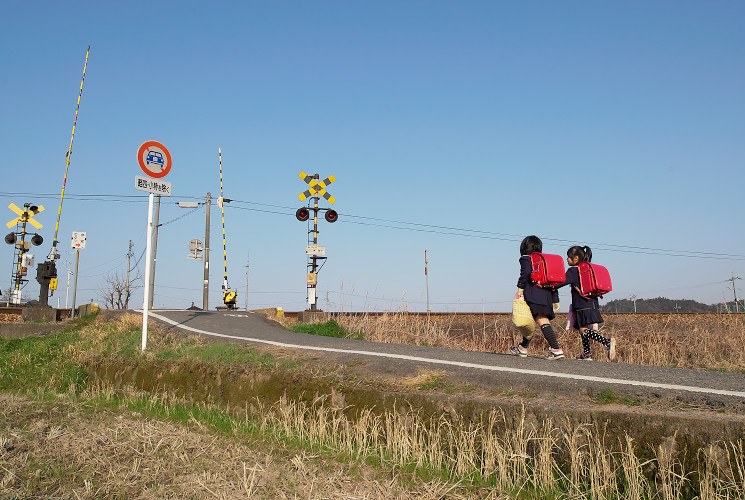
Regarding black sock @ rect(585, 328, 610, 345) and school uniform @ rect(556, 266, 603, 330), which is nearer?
black sock @ rect(585, 328, 610, 345)

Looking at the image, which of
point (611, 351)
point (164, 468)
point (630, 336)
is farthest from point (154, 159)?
point (630, 336)

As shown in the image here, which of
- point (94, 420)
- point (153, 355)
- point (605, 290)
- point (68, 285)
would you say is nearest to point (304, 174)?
point (153, 355)

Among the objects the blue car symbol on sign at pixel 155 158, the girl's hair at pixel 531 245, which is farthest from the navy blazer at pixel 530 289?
the blue car symbol on sign at pixel 155 158

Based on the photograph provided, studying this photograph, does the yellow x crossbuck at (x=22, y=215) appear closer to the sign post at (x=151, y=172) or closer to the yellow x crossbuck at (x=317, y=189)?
the yellow x crossbuck at (x=317, y=189)

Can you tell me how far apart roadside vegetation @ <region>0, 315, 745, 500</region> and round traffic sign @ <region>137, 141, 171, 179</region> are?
4564 mm

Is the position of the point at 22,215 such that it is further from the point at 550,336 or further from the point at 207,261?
the point at 550,336

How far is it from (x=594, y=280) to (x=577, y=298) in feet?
1.29

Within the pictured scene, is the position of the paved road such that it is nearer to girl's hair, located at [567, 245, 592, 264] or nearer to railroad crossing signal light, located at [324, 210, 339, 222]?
girl's hair, located at [567, 245, 592, 264]

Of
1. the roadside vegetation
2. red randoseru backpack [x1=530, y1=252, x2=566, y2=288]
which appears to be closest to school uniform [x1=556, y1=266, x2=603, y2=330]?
red randoseru backpack [x1=530, y1=252, x2=566, y2=288]

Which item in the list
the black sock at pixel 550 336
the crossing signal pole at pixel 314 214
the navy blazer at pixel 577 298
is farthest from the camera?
the crossing signal pole at pixel 314 214

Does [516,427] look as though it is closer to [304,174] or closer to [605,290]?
[605,290]

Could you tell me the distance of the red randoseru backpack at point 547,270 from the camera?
24.6 feet

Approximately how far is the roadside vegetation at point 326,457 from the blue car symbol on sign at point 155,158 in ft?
15.4

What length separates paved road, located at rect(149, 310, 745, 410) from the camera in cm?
462
